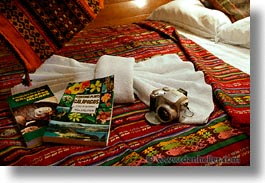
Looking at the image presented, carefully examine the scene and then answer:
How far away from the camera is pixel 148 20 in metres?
1.22

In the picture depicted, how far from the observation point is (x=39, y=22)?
2.72 ft

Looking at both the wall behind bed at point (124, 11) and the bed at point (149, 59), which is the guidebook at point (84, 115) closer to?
the bed at point (149, 59)

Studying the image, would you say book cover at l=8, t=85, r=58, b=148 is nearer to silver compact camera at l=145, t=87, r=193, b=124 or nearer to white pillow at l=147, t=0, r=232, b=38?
silver compact camera at l=145, t=87, r=193, b=124

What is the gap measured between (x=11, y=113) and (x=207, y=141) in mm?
449

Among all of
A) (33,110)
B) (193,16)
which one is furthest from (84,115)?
(193,16)

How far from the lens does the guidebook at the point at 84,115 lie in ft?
2.44

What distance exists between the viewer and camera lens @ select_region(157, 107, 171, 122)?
0.79 metres

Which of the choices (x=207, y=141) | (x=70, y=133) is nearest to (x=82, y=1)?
(x=70, y=133)

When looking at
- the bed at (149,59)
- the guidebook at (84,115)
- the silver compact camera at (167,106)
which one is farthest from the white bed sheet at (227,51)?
the guidebook at (84,115)

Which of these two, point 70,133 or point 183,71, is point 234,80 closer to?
point 183,71

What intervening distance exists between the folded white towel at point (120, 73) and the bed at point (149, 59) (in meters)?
0.02

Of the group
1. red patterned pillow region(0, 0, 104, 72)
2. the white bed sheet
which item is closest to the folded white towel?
red patterned pillow region(0, 0, 104, 72)

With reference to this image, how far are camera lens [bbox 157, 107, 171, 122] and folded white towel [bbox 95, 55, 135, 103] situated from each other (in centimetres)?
10

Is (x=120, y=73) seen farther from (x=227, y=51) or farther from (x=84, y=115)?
(x=227, y=51)
